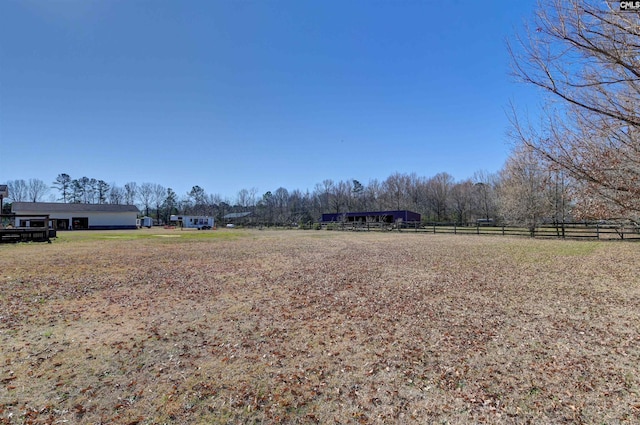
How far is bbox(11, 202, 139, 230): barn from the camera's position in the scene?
49.9 meters

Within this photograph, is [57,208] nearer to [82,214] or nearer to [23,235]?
[82,214]

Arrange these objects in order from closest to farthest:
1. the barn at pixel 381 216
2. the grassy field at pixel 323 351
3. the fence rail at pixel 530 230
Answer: the grassy field at pixel 323 351 < the fence rail at pixel 530 230 < the barn at pixel 381 216

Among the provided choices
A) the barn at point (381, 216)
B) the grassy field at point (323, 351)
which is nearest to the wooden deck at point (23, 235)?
the grassy field at point (323, 351)

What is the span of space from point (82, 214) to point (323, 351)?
2414 inches

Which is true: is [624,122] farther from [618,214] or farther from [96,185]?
[96,185]

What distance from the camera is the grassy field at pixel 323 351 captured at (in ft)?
10.6

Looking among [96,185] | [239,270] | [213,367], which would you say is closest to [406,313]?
[213,367]

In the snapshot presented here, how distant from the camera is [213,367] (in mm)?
4117

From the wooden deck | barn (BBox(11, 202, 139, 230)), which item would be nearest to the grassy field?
the wooden deck

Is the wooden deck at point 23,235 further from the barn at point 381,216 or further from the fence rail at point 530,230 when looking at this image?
the barn at point 381,216

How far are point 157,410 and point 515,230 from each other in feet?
102

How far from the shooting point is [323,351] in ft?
15.1

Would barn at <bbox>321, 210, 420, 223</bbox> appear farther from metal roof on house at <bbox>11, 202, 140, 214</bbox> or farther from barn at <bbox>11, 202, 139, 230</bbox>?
metal roof on house at <bbox>11, 202, 140, 214</bbox>

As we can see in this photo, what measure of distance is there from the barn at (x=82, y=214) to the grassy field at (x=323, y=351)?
5168 cm
